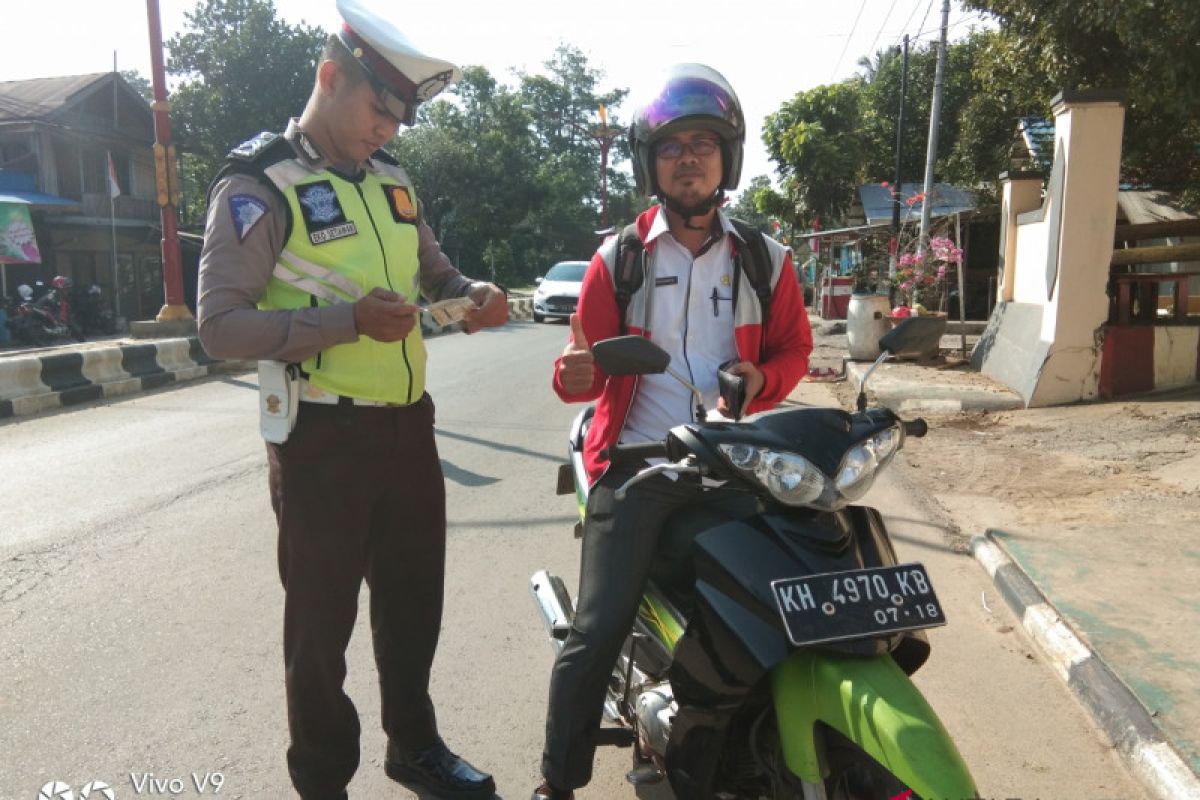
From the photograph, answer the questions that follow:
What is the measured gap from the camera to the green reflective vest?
2.32 m

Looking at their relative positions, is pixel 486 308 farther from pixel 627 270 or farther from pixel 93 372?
pixel 93 372

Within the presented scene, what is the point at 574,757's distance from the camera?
91.4 inches

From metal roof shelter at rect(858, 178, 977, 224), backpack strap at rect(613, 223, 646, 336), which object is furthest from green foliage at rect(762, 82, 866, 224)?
backpack strap at rect(613, 223, 646, 336)

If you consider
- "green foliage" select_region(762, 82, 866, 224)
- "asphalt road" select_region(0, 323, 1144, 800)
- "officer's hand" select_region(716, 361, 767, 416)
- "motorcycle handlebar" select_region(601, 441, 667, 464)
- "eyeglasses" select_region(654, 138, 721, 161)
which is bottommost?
"asphalt road" select_region(0, 323, 1144, 800)

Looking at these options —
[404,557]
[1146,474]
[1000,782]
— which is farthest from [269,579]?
[1146,474]

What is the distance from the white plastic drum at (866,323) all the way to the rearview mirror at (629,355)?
11.8 meters

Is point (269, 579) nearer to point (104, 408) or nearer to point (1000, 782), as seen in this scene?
point (1000, 782)

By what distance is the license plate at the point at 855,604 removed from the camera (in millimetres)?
1805

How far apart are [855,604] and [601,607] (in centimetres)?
65

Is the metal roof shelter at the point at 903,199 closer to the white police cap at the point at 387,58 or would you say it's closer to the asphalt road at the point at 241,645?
the asphalt road at the point at 241,645

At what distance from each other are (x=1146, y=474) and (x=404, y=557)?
555 cm

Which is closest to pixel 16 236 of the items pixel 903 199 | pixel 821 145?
pixel 821 145

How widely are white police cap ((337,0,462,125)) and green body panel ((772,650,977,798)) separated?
163 cm

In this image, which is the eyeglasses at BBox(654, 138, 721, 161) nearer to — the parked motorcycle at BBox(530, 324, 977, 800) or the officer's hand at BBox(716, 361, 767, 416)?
the officer's hand at BBox(716, 361, 767, 416)
